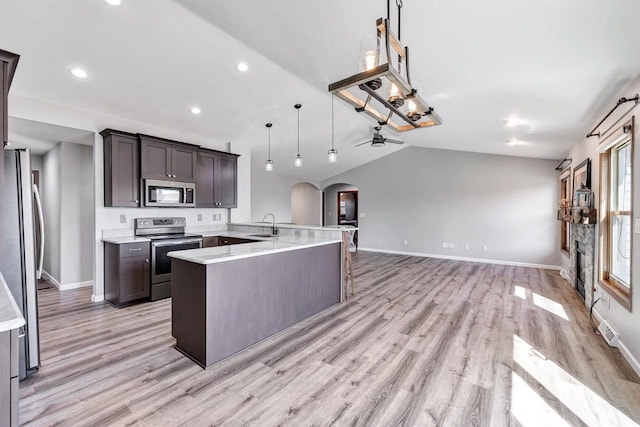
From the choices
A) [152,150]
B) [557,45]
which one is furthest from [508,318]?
[152,150]

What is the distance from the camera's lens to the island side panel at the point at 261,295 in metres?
2.36

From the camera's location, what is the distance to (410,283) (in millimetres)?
4980

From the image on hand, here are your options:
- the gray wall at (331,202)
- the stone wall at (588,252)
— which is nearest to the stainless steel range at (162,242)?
the stone wall at (588,252)

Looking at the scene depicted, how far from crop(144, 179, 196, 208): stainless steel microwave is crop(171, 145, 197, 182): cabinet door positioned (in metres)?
0.11

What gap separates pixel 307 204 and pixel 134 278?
7273mm

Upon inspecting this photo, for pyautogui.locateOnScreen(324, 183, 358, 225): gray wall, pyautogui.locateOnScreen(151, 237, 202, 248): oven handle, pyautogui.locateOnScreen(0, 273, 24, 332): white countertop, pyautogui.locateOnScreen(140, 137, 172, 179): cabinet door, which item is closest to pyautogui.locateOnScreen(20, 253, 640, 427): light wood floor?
pyautogui.locateOnScreen(151, 237, 202, 248): oven handle

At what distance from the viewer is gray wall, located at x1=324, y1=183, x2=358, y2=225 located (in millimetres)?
10203

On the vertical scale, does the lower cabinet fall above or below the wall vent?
above

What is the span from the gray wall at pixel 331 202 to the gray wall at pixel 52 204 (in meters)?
7.13

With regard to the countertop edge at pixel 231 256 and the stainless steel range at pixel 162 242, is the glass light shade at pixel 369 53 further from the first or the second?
the stainless steel range at pixel 162 242

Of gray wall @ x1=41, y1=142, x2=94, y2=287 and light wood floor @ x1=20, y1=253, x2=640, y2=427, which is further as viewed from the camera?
gray wall @ x1=41, y1=142, x2=94, y2=287

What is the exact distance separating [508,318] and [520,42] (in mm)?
2938

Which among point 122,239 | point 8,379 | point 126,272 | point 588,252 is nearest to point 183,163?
point 122,239

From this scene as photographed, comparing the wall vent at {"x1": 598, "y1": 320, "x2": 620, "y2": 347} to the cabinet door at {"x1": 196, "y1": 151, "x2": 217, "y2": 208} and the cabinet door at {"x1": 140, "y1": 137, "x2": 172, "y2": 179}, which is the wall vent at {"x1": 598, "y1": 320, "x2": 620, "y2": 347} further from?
the cabinet door at {"x1": 140, "y1": 137, "x2": 172, "y2": 179}
